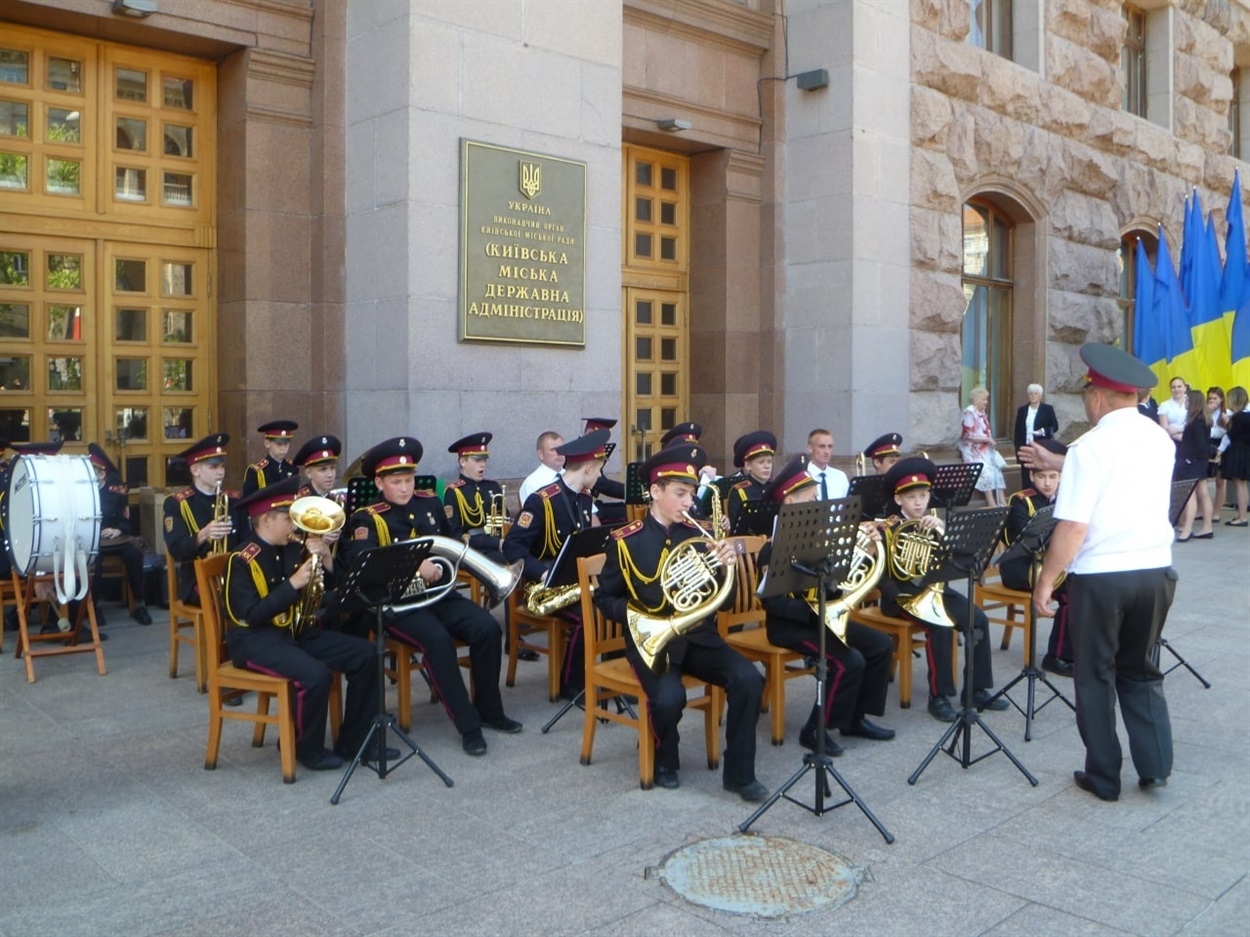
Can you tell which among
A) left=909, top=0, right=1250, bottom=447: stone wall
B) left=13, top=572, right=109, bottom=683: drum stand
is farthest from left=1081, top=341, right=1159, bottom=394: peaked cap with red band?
left=909, top=0, right=1250, bottom=447: stone wall

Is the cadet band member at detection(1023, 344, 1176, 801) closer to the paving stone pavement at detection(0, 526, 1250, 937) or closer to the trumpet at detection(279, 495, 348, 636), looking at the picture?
the paving stone pavement at detection(0, 526, 1250, 937)

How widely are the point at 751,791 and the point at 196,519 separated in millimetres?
4333

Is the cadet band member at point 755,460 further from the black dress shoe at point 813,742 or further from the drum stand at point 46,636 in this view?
the drum stand at point 46,636

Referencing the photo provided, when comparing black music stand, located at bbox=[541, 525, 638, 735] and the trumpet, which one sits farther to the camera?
black music stand, located at bbox=[541, 525, 638, 735]

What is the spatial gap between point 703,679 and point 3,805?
339 centimetres

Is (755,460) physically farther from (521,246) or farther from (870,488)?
(521,246)

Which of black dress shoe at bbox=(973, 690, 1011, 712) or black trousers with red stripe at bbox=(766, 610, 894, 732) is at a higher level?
black trousers with red stripe at bbox=(766, 610, 894, 732)

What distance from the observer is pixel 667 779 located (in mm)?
6043

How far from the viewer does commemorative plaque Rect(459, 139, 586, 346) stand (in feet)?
33.9

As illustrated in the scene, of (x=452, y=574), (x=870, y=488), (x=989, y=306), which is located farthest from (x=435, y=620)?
(x=989, y=306)

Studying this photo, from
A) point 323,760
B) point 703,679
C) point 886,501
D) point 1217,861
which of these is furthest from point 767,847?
point 886,501

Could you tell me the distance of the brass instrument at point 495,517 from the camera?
28.4ft

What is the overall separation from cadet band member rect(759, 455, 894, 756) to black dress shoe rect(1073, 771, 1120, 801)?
1118mm

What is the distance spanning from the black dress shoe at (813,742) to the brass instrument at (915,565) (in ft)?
3.50
